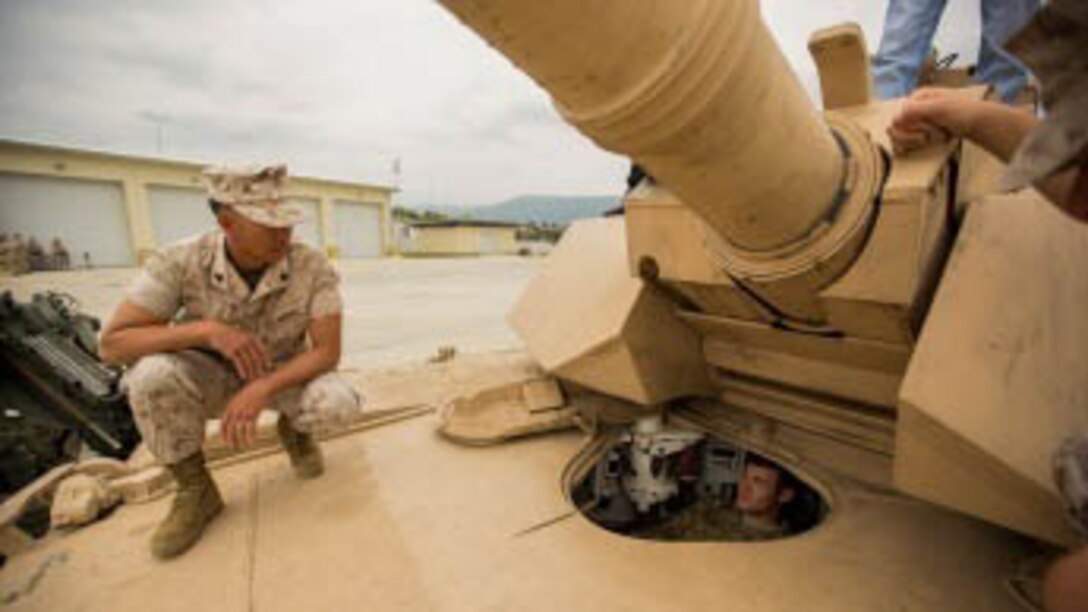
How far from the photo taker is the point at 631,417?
2.46 m

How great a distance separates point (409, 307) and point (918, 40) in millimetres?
6973

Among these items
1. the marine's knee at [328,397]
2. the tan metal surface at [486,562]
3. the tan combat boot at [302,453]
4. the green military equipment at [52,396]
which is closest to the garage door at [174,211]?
the green military equipment at [52,396]

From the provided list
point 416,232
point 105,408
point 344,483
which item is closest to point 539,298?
point 344,483

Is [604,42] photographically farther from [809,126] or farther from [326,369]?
[326,369]

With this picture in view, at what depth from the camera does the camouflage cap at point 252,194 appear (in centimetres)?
187

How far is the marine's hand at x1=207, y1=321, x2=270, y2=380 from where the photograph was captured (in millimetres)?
1867

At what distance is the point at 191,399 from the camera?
1.92 metres

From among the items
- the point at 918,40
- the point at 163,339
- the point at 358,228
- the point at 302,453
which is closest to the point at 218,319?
the point at 163,339

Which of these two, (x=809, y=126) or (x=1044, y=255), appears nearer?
(x=809, y=126)

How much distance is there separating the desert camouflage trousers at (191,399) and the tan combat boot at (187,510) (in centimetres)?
5

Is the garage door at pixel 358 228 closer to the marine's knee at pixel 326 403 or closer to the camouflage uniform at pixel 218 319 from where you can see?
the camouflage uniform at pixel 218 319

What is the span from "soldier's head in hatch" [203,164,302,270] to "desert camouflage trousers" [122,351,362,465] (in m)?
0.46

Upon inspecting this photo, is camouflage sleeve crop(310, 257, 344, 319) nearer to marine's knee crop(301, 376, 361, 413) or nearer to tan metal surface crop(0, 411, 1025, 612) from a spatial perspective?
marine's knee crop(301, 376, 361, 413)

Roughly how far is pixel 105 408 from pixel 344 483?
142 centimetres
